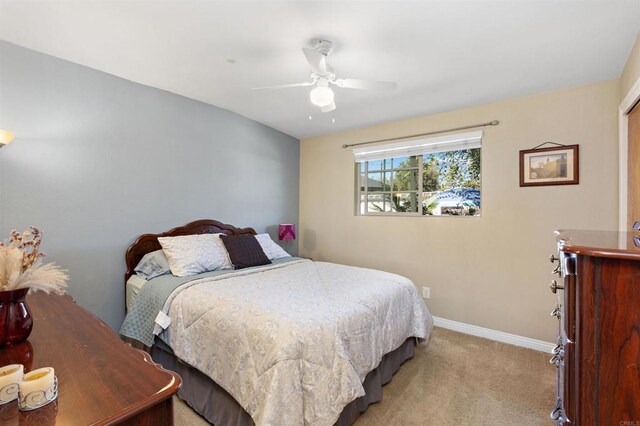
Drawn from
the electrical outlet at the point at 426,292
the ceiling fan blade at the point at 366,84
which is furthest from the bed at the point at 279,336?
the ceiling fan blade at the point at 366,84

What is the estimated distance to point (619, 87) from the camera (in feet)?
8.04

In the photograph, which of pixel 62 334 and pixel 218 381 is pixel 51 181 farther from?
pixel 218 381

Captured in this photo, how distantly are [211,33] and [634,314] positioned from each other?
248 centimetres

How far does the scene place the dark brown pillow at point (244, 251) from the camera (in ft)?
9.52

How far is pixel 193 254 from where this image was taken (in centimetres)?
270

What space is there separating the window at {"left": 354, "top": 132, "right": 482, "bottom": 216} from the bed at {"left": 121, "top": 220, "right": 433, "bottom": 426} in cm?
138

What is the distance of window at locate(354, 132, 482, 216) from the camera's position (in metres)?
3.26

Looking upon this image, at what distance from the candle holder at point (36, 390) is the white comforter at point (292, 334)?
2.85ft

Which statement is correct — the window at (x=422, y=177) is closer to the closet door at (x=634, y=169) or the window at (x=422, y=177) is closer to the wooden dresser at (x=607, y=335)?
the closet door at (x=634, y=169)

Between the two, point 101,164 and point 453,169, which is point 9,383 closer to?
point 101,164

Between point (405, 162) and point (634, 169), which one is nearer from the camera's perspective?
point (634, 169)

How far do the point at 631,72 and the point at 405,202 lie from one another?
218 centimetres

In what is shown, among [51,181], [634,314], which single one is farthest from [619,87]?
[51,181]

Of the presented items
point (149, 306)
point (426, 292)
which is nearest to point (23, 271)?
point (149, 306)
